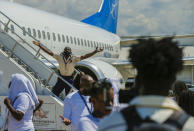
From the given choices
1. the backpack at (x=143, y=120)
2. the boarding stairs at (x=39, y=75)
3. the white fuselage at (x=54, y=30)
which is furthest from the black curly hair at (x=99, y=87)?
the white fuselage at (x=54, y=30)

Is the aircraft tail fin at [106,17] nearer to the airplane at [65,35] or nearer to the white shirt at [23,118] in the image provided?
the airplane at [65,35]

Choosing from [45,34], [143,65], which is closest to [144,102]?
[143,65]

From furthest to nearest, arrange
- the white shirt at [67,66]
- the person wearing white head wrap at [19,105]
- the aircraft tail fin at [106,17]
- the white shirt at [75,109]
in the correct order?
1. the aircraft tail fin at [106,17]
2. the white shirt at [67,66]
3. the person wearing white head wrap at [19,105]
4. the white shirt at [75,109]

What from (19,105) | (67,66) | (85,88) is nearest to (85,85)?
(85,88)

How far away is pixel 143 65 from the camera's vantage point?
133cm

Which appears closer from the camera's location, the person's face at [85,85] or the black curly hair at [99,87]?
the black curly hair at [99,87]

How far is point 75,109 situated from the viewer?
11.4ft

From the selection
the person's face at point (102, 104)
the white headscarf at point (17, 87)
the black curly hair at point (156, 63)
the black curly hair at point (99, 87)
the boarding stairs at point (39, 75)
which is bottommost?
the boarding stairs at point (39, 75)

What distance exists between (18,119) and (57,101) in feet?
9.41

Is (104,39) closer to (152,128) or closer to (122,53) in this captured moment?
(122,53)

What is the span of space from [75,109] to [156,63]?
227 cm

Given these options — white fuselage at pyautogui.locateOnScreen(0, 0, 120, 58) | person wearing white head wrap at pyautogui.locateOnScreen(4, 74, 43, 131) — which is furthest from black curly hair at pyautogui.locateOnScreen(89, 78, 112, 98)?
white fuselage at pyautogui.locateOnScreen(0, 0, 120, 58)

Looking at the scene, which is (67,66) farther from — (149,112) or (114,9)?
(114,9)

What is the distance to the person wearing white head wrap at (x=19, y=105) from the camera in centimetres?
352
